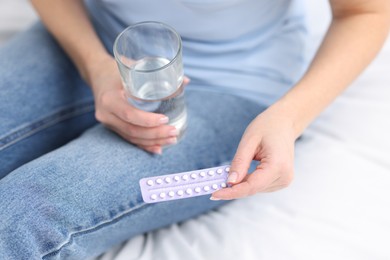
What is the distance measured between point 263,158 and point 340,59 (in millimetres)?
191

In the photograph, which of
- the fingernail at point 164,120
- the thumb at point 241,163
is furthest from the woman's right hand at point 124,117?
the thumb at point 241,163

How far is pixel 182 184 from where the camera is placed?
610 millimetres

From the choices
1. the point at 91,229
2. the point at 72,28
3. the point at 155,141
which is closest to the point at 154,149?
the point at 155,141

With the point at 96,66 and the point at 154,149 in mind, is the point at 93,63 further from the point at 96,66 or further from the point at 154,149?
the point at 154,149

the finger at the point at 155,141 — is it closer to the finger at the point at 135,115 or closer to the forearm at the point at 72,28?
the finger at the point at 135,115

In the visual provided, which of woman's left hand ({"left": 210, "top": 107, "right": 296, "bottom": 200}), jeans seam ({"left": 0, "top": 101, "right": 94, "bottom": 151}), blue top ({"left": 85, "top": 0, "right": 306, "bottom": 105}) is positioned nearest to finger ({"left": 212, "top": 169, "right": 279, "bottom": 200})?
woman's left hand ({"left": 210, "top": 107, "right": 296, "bottom": 200})

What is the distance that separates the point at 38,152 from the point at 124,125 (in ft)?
0.58

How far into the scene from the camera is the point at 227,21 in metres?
0.73

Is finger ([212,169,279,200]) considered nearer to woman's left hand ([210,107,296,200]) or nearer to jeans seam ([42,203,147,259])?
woman's left hand ([210,107,296,200])

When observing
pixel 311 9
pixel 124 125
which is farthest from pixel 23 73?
pixel 311 9

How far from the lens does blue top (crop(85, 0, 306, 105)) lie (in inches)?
28.9

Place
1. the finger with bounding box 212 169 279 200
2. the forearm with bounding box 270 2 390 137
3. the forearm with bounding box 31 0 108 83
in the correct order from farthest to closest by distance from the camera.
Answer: the forearm with bounding box 31 0 108 83
the forearm with bounding box 270 2 390 137
the finger with bounding box 212 169 279 200

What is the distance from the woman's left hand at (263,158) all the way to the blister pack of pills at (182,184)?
0.07ft

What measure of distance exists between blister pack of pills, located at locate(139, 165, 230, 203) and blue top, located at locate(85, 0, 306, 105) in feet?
0.68
